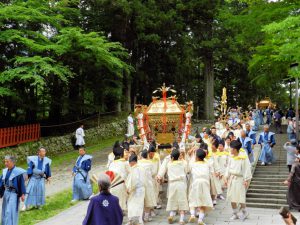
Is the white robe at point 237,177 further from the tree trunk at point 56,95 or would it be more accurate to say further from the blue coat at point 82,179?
the tree trunk at point 56,95

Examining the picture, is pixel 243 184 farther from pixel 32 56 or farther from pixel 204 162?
pixel 32 56

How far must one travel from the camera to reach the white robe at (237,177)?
388 inches

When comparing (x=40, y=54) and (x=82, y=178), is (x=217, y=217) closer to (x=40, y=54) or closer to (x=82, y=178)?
(x=82, y=178)

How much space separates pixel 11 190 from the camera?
881 centimetres

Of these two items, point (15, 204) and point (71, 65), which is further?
point (71, 65)

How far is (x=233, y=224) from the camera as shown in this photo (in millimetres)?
9516

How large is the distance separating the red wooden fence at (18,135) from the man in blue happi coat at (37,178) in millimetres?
7419

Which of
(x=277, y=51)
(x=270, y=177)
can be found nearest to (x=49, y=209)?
(x=270, y=177)

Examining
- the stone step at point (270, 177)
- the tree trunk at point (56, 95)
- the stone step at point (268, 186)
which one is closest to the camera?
the stone step at point (268, 186)

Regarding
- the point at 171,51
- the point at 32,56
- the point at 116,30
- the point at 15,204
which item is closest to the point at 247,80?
the point at 171,51

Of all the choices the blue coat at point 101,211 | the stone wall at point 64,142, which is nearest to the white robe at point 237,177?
the blue coat at point 101,211

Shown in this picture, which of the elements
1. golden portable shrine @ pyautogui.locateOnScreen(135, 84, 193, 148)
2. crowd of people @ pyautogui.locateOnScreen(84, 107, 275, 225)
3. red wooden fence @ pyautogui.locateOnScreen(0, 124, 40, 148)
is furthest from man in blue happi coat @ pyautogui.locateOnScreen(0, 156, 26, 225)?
red wooden fence @ pyautogui.locateOnScreen(0, 124, 40, 148)

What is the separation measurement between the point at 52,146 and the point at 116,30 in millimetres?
9781

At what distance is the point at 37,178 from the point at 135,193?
12.6ft
